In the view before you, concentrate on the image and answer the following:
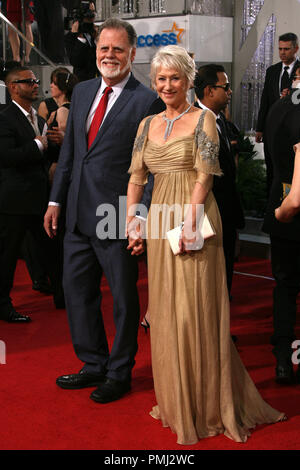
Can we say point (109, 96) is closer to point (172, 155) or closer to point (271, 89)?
point (172, 155)

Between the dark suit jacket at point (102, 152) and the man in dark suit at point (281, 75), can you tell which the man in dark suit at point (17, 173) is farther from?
the man in dark suit at point (281, 75)

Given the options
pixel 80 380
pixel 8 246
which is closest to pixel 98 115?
pixel 80 380

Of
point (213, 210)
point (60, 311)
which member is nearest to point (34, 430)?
point (213, 210)

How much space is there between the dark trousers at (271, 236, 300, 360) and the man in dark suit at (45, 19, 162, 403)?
89 centimetres

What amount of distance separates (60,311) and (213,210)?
2.69 metres

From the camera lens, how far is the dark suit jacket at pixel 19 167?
5363mm

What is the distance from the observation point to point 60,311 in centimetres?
568

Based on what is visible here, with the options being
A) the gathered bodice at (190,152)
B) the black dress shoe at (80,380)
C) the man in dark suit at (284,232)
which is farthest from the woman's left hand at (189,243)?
the black dress shoe at (80,380)

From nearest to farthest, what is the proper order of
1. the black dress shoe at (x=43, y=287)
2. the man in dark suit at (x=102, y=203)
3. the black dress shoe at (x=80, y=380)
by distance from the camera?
the man in dark suit at (x=102, y=203), the black dress shoe at (x=80, y=380), the black dress shoe at (x=43, y=287)

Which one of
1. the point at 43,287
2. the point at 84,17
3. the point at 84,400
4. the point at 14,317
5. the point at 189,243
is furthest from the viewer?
the point at 84,17

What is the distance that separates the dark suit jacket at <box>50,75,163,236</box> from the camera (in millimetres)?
3717

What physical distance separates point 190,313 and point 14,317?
247cm

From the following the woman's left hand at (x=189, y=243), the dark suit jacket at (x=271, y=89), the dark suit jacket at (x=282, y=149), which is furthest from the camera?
the dark suit jacket at (x=271, y=89)

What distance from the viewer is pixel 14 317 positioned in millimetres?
5383
